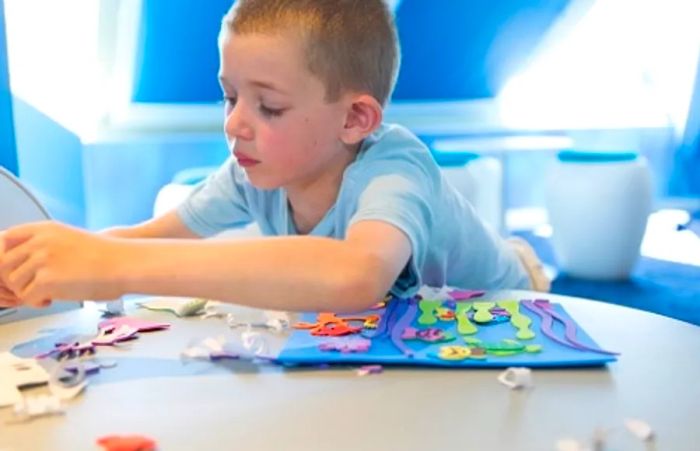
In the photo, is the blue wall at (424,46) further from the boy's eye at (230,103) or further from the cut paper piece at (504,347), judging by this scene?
the cut paper piece at (504,347)

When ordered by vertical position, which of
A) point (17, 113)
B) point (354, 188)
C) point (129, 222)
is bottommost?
point (129, 222)

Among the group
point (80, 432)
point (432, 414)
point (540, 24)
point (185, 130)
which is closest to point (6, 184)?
point (80, 432)

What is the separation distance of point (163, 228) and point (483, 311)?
41cm

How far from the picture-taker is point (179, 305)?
804 millimetres

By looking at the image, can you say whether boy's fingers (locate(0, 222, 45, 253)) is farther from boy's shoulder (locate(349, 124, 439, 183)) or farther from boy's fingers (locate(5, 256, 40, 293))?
boy's shoulder (locate(349, 124, 439, 183))

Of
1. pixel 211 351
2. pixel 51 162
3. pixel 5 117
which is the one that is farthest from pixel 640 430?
pixel 51 162

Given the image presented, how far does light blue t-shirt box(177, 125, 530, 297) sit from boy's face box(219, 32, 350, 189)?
2.4 inches

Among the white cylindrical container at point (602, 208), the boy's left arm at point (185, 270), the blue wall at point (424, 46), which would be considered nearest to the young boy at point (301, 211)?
the boy's left arm at point (185, 270)

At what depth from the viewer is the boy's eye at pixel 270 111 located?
0.75 m

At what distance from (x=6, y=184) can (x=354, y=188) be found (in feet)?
1.15

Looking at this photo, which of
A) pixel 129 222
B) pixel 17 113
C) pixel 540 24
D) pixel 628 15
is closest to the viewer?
pixel 17 113

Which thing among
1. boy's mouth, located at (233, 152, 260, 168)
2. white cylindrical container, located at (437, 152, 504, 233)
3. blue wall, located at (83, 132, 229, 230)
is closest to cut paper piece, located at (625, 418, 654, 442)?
boy's mouth, located at (233, 152, 260, 168)

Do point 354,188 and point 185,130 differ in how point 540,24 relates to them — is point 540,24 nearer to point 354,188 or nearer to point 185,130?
point 185,130

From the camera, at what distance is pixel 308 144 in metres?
0.80
